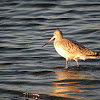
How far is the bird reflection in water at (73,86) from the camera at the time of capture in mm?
7154

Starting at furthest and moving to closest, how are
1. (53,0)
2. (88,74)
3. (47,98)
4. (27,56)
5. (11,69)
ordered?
1. (53,0)
2. (27,56)
3. (11,69)
4. (88,74)
5. (47,98)

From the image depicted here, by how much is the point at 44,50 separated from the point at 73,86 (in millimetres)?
4242

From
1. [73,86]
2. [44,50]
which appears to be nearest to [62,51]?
[44,50]

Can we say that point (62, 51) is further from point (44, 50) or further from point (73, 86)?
point (73, 86)

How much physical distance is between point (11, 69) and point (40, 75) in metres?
1.08

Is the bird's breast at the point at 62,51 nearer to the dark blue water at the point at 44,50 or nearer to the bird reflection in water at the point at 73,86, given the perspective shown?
the dark blue water at the point at 44,50

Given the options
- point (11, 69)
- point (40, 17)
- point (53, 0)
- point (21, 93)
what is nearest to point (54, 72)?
point (11, 69)

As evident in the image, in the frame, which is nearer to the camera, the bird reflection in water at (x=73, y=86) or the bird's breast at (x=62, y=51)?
the bird reflection in water at (x=73, y=86)

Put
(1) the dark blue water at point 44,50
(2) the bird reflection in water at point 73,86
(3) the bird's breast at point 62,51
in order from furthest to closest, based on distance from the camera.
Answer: (3) the bird's breast at point 62,51 < (1) the dark blue water at point 44,50 < (2) the bird reflection in water at point 73,86

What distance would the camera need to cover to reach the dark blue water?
7551 millimetres

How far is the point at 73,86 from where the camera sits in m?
7.76

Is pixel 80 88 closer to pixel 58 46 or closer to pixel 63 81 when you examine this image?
pixel 63 81

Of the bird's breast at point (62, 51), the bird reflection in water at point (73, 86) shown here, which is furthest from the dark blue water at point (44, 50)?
the bird's breast at point (62, 51)

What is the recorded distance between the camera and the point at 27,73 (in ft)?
29.9
